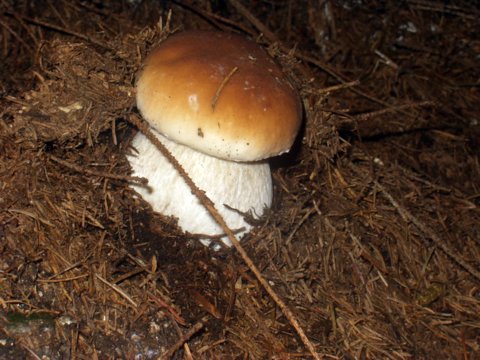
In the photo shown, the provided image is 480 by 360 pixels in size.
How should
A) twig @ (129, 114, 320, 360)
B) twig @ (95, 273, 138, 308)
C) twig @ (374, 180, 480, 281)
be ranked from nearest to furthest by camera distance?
twig @ (129, 114, 320, 360) < twig @ (95, 273, 138, 308) < twig @ (374, 180, 480, 281)

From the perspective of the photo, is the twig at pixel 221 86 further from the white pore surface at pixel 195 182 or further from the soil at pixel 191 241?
the soil at pixel 191 241

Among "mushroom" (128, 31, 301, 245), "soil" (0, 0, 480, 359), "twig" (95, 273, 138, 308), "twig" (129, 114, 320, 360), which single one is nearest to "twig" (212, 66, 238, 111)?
"mushroom" (128, 31, 301, 245)

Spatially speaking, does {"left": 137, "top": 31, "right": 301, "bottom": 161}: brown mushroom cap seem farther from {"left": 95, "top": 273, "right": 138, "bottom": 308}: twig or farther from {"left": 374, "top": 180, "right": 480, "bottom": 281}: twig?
{"left": 374, "top": 180, "right": 480, "bottom": 281}: twig

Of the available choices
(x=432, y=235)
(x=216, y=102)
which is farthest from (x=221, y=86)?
(x=432, y=235)

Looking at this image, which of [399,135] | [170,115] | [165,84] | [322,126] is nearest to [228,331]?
[170,115]

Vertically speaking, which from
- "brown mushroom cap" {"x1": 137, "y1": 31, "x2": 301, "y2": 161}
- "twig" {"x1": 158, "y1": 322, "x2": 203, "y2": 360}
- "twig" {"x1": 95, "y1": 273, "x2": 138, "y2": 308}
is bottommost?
"twig" {"x1": 158, "y1": 322, "x2": 203, "y2": 360}

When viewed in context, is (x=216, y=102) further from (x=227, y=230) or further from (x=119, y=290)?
(x=119, y=290)

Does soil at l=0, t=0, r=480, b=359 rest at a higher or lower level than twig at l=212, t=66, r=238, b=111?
lower

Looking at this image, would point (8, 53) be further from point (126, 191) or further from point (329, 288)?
point (329, 288)
